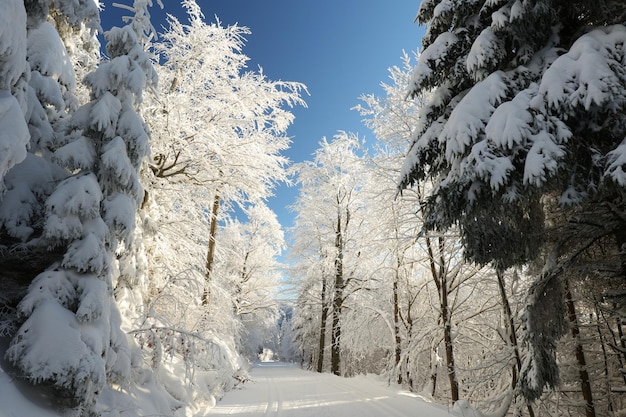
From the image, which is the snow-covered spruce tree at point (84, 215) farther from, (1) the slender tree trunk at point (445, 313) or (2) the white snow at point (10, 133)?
(1) the slender tree trunk at point (445, 313)

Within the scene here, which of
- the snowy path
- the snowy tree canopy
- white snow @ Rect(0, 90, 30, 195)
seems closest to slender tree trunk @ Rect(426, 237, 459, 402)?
the snowy path

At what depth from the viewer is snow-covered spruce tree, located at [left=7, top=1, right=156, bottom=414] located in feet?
11.6

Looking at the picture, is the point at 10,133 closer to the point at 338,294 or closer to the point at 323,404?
the point at 323,404

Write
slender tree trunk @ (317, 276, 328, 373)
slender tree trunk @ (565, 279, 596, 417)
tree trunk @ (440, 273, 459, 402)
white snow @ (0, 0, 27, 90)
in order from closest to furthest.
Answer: white snow @ (0, 0, 27, 90) → slender tree trunk @ (565, 279, 596, 417) → tree trunk @ (440, 273, 459, 402) → slender tree trunk @ (317, 276, 328, 373)

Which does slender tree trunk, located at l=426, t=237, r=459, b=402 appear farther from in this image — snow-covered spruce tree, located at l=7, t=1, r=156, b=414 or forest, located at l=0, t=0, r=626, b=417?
snow-covered spruce tree, located at l=7, t=1, r=156, b=414

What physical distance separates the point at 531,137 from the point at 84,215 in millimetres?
5271

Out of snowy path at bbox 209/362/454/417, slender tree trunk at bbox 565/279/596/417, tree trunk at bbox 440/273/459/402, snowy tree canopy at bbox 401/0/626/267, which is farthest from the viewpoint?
tree trunk at bbox 440/273/459/402

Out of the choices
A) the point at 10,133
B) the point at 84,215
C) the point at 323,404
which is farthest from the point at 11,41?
the point at 323,404

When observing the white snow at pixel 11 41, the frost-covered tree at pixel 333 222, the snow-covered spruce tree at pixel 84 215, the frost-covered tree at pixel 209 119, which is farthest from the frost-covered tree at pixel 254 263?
the white snow at pixel 11 41

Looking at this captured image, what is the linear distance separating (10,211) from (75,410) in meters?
2.54

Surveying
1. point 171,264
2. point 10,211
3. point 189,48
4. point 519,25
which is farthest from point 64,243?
point 189,48

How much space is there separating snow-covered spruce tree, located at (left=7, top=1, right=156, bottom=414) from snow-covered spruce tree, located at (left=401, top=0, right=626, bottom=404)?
14.0ft

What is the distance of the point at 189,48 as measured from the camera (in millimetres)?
9227

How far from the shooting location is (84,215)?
4.24 m
